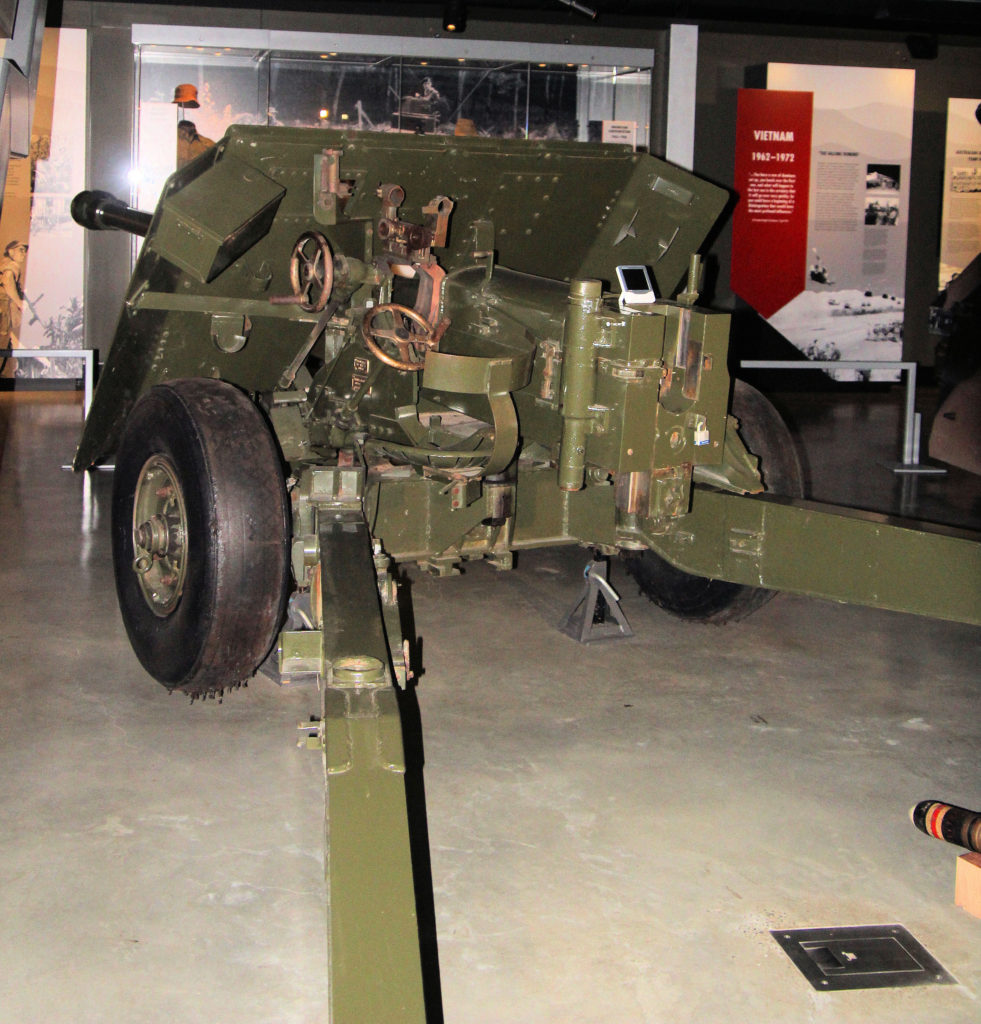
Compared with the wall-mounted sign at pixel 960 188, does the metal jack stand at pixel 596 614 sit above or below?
below

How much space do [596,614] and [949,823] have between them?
2.02 metres

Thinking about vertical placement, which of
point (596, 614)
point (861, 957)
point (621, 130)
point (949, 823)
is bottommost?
point (861, 957)

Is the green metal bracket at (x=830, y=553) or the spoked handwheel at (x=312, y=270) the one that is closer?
the green metal bracket at (x=830, y=553)

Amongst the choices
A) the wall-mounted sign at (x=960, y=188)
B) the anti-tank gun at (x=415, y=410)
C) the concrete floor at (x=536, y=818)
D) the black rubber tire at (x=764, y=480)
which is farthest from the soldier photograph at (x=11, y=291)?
the wall-mounted sign at (x=960, y=188)

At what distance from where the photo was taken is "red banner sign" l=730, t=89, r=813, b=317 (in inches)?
435

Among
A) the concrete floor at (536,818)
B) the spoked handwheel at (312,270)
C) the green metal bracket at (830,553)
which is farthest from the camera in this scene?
the spoked handwheel at (312,270)

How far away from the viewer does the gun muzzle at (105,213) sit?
523cm

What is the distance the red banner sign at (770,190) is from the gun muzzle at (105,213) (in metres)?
6.91

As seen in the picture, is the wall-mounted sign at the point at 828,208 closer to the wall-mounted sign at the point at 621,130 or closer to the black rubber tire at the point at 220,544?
the wall-mounted sign at the point at 621,130

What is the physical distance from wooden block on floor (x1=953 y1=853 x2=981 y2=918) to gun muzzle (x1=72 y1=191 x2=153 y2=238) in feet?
13.0

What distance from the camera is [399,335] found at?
410 centimetres

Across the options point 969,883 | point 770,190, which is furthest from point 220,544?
point 770,190

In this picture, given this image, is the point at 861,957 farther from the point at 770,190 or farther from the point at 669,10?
the point at 770,190

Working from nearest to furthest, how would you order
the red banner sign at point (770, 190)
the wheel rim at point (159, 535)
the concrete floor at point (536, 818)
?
1. the concrete floor at point (536, 818)
2. the wheel rim at point (159, 535)
3. the red banner sign at point (770, 190)
